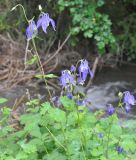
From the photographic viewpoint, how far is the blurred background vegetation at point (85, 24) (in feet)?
19.4

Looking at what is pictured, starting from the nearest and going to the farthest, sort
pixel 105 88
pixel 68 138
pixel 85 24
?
1. pixel 68 138
2. pixel 85 24
3. pixel 105 88

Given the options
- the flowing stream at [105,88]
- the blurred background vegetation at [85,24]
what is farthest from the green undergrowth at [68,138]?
the blurred background vegetation at [85,24]

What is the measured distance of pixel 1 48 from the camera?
6754 mm

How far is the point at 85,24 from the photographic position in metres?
5.90

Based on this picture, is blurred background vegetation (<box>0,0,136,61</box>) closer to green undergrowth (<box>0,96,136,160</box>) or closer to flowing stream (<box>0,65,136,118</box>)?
flowing stream (<box>0,65,136,118</box>)

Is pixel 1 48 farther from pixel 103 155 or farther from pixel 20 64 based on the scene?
pixel 103 155

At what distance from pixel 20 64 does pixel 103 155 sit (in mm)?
3974

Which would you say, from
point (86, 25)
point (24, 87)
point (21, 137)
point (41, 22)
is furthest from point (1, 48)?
point (41, 22)

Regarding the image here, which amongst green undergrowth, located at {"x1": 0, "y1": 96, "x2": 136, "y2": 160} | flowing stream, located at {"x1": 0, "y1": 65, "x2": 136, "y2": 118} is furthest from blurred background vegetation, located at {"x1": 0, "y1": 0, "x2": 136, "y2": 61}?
green undergrowth, located at {"x1": 0, "y1": 96, "x2": 136, "y2": 160}

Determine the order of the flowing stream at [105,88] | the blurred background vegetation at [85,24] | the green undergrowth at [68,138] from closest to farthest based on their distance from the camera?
the green undergrowth at [68,138]
the flowing stream at [105,88]
the blurred background vegetation at [85,24]

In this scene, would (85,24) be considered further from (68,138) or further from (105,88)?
(68,138)

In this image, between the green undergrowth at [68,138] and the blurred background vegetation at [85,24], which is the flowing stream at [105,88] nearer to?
the blurred background vegetation at [85,24]

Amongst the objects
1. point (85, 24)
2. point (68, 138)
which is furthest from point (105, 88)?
point (68, 138)

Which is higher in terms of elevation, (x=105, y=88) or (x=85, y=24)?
(x=85, y=24)
